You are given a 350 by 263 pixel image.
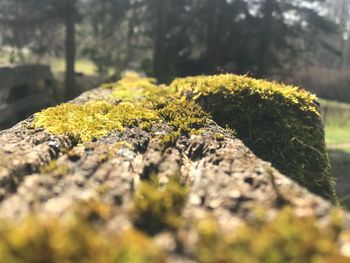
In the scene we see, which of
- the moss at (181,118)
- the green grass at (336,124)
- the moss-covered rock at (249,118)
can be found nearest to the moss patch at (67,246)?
the moss at (181,118)

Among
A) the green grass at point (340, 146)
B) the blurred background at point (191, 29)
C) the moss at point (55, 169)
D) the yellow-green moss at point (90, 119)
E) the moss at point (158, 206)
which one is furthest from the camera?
the blurred background at point (191, 29)

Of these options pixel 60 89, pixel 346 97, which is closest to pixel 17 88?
pixel 60 89

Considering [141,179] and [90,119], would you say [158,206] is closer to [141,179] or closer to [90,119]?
[141,179]

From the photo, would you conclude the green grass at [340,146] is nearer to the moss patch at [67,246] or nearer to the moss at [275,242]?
the moss at [275,242]

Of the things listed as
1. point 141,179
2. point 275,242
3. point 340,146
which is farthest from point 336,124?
point 275,242

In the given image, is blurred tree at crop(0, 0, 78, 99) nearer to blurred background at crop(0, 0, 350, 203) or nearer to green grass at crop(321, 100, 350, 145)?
blurred background at crop(0, 0, 350, 203)

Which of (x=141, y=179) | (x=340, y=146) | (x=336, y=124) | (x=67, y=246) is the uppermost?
(x=67, y=246)

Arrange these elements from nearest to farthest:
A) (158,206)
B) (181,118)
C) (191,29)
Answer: (158,206)
(181,118)
(191,29)

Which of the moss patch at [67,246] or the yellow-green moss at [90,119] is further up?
the moss patch at [67,246]
